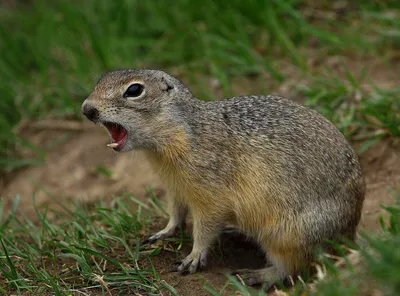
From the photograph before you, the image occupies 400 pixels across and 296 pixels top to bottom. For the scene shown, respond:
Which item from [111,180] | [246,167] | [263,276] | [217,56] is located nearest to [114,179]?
[111,180]

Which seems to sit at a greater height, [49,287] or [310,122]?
[310,122]

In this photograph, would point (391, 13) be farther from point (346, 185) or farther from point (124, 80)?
point (124, 80)

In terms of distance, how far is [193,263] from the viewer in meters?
5.25

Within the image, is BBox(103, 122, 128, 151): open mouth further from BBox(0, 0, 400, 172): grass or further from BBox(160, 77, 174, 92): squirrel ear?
BBox(0, 0, 400, 172): grass

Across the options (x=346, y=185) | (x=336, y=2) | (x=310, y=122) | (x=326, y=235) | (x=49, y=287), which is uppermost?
(x=336, y=2)

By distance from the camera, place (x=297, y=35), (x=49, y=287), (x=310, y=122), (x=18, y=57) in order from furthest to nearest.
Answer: (x=18, y=57), (x=297, y=35), (x=310, y=122), (x=49, y=287)

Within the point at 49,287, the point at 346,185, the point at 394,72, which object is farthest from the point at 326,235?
the point at 394,72

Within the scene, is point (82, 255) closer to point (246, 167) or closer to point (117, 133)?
point (117, 133)

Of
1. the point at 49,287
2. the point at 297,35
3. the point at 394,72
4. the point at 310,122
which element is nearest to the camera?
the point at 49,287

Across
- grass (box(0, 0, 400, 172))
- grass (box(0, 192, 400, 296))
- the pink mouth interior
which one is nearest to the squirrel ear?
the pink mouth interior

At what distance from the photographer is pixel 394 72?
781 centimetres

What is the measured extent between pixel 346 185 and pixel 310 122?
0.55 m

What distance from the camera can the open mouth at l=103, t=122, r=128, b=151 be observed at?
507 centimetres

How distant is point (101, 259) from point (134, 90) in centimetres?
128
